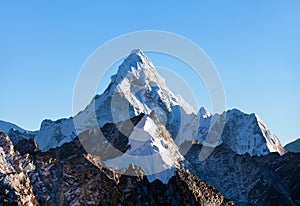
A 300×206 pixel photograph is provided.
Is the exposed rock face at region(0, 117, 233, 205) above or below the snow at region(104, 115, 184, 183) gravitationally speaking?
below

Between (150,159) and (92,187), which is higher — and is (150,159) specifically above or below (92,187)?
above

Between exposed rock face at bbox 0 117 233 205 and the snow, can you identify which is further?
the snow

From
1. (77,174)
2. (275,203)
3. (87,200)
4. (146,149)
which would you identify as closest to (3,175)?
(87,200)

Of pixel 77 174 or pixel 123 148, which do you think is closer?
pixel 77 174

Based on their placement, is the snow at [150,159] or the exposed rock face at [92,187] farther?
the snow at [150,159]

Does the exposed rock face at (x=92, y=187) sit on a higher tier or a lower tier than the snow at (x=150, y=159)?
lower

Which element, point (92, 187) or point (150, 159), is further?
point (150, 159)

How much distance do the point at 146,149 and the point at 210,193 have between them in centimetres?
5019

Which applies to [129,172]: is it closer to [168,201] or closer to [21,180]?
[168,201]

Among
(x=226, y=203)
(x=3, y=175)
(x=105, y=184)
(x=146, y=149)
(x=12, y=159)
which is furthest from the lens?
(x=146, y=149)

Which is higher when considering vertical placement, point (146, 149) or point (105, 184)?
point (146, 149)

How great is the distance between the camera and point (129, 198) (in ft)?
370

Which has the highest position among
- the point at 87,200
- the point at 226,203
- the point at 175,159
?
the point at 175,159

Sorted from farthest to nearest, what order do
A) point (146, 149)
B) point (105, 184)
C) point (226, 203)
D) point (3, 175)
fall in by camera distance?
1. point (146, 149)
2. point (226, 203)
3. point (105, 184)
4. point (3, 175)
